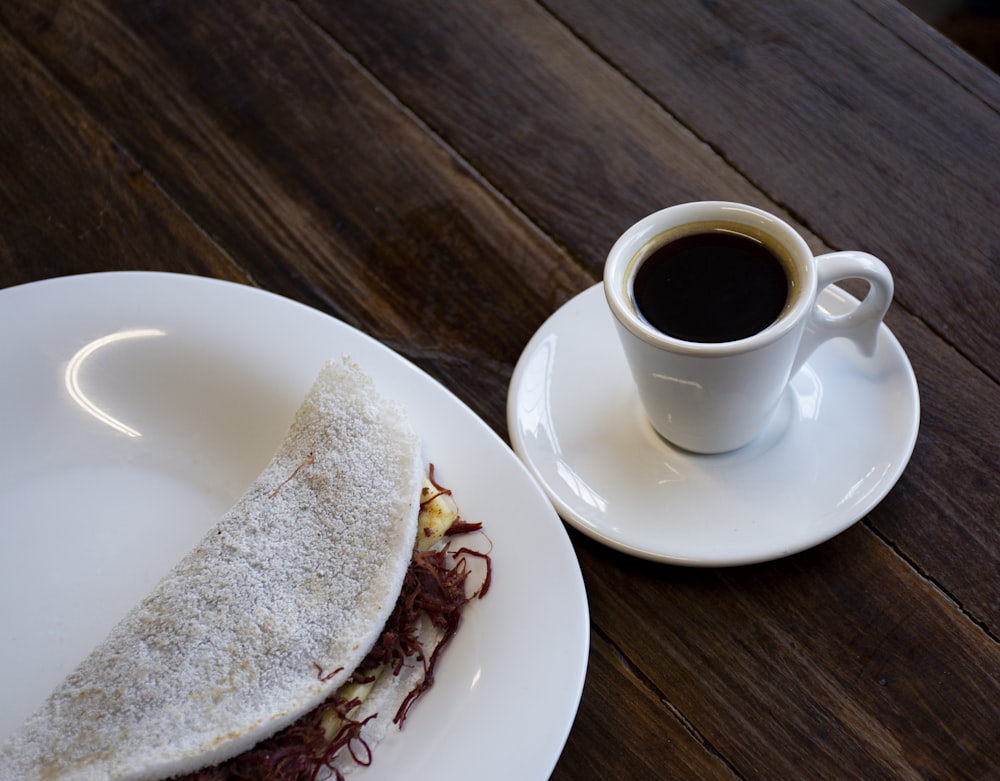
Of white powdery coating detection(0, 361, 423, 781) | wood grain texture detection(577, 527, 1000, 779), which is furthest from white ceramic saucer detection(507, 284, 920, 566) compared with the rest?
white powdery coating detection(0, 361, 423, 781)

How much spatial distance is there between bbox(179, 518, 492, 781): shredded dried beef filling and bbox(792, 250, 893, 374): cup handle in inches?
13.3

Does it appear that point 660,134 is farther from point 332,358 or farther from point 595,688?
point 595,688

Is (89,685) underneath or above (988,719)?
above

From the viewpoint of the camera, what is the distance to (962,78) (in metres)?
1.12

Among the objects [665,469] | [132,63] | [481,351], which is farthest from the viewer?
[132,63]

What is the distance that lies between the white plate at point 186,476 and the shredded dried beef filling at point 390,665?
1 centimetres

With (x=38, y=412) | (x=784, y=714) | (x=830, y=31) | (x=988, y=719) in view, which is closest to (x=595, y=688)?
(x=784, y=714)

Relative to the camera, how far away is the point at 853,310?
0.88 m

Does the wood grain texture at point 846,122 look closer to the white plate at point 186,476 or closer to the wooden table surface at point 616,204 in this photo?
the wooden table surface at point 616,204

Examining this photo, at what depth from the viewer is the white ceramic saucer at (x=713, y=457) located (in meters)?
0.85

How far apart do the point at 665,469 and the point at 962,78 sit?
1.96 feet

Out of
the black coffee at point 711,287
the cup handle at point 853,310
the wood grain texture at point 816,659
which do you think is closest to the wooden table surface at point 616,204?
the wood grain texture at point 816,659

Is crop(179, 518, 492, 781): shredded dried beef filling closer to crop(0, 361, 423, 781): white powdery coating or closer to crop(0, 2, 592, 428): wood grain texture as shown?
crop(0, 361, 423, 781): white powdery coating

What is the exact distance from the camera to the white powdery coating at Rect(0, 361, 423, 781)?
0.75 m
